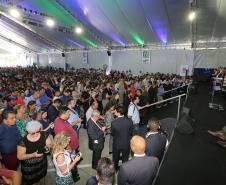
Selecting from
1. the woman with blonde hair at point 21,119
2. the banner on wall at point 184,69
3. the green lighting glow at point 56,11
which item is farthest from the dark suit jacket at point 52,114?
the banner on wall at point 184,69

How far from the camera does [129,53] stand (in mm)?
18344

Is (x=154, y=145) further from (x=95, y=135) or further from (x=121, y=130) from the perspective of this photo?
(x=95, y=135)

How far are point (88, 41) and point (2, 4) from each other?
356 inches

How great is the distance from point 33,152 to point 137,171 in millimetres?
1494

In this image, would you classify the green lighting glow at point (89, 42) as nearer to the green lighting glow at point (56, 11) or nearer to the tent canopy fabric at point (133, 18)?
the tent canopy fabric at point (133, 18)

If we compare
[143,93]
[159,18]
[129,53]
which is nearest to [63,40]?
[129,53]

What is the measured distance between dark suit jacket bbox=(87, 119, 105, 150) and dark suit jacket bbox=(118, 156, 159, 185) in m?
1.51

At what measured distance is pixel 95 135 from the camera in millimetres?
3738

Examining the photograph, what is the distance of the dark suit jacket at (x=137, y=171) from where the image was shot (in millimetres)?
2254

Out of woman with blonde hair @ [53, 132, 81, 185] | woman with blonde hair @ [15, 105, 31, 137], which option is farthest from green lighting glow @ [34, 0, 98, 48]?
woman with blonde hair @ [53, 132, 81, 185]

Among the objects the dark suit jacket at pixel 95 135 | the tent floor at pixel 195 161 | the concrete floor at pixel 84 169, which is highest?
the dark suit jacket at pixel 95 135

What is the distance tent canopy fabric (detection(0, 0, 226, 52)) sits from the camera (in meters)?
9.02

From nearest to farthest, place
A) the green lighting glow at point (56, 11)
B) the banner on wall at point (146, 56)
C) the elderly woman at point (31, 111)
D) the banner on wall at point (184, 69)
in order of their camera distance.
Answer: the elderly woman at point (31, 111), the green lighting glow at point (56, 11), the banner on wall at point (184, 69), the banner on wall at point (146, 56)

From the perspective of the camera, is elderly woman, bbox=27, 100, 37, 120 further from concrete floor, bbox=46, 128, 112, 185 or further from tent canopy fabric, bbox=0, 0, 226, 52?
tent canopy fabric, bbox=0, 0, 226, 52
